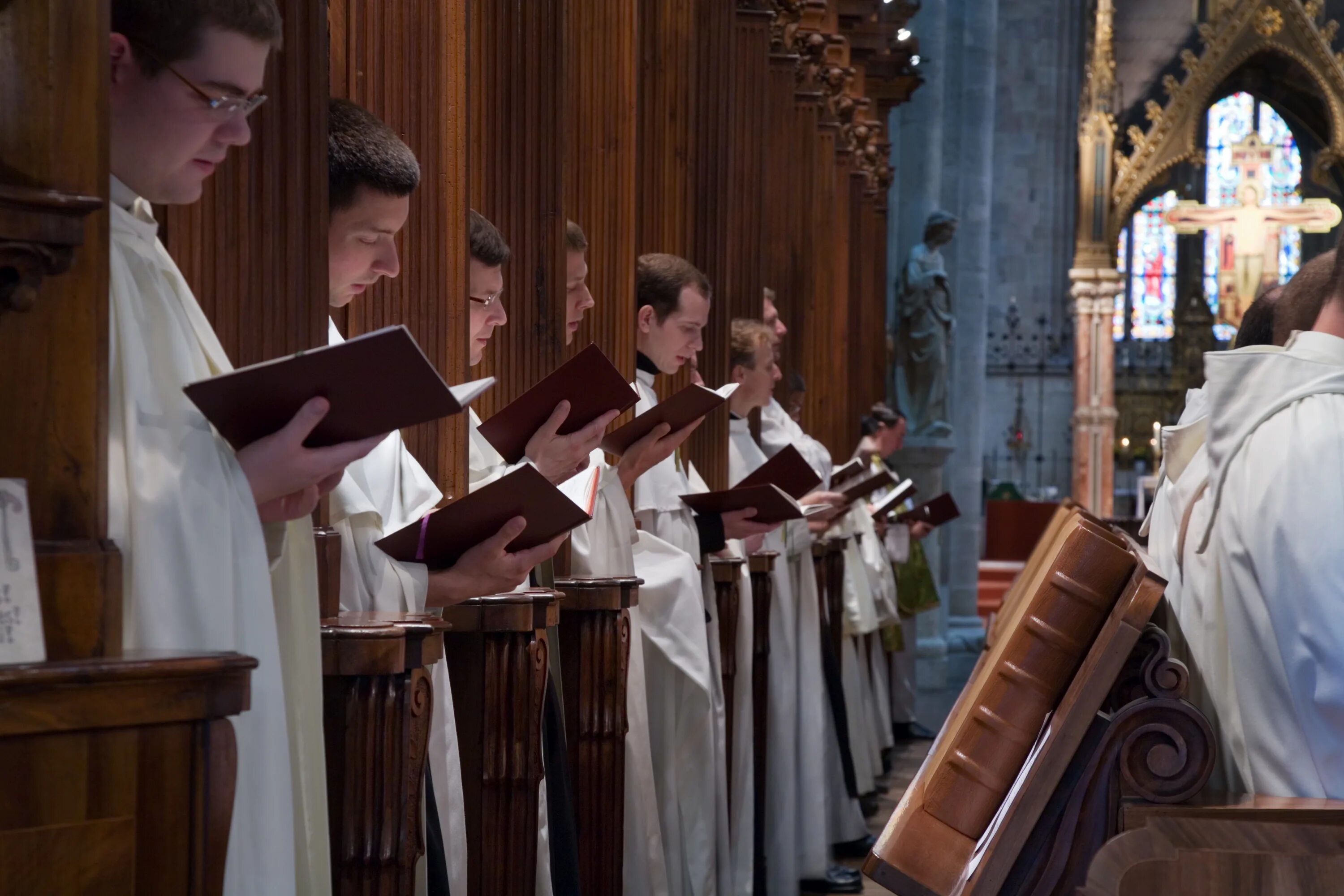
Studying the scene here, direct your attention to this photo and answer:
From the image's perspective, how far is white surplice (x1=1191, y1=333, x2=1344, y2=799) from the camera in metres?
2.73

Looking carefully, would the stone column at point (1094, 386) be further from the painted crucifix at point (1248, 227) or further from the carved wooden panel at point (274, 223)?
the carved wooden panel at point (274, 223)

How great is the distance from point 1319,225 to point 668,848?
71.8ft

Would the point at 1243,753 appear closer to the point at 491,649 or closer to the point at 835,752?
the point at 491,649

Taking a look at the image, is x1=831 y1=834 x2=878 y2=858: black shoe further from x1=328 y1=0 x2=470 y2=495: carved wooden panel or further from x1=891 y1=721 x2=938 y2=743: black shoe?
x1=328 y1=0 x2=470 y2=495: carved wooden panel

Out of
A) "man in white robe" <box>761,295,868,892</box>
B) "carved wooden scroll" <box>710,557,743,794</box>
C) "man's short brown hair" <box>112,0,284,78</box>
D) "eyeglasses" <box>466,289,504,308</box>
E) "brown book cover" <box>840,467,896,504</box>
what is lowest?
"man in white robe" <box>761,295,868,892</box>

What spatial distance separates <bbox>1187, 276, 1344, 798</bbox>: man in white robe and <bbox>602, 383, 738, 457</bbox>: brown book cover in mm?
1425

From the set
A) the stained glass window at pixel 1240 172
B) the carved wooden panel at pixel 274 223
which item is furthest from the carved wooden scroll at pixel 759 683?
the stained glass window at pixel 1240 172

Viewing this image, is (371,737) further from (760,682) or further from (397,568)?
(760,682)

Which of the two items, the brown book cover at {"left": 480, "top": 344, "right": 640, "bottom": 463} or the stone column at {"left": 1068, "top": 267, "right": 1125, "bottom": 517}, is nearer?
the brown book cover at {"left": 480, "top": 344, "right": 640, "bottom": 463}

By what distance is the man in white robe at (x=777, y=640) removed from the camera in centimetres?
641

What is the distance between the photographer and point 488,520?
2.84 meters

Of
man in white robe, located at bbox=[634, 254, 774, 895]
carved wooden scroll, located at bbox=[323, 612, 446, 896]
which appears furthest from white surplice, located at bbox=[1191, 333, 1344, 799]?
man in white robe, located at bbox=[634, 254, 774, 895]

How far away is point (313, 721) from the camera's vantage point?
7.48 ft

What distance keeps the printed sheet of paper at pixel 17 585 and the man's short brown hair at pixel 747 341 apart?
215 inches
